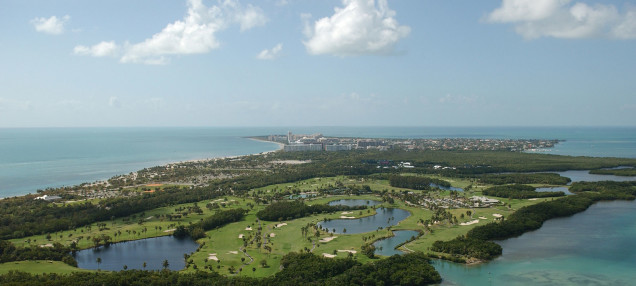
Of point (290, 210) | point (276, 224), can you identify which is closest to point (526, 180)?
point (290, 210)

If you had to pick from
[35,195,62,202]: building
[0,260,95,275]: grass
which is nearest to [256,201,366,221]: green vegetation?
[0,260,95,275]: grass

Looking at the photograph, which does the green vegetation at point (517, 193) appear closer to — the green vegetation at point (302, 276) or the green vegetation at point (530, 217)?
the green vegetation at point (530, 217)

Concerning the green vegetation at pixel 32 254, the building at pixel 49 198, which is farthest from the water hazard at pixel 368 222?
the building at pixel 49 198

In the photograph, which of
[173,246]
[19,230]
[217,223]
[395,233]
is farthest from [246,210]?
[19,230]

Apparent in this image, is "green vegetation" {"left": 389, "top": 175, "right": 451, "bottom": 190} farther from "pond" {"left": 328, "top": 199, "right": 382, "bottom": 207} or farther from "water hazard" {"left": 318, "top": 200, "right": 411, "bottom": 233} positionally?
"water hazard" {"left": 318, "top": 200, "right": 411, "bottom": 233}

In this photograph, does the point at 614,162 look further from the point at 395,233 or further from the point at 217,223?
the point at 217,223

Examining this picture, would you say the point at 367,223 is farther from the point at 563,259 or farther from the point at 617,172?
the point at 617,172
